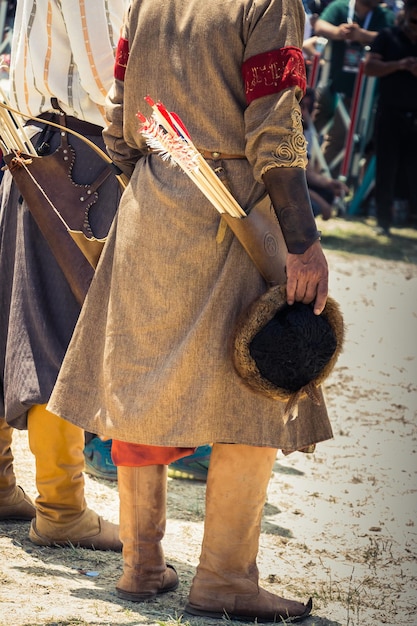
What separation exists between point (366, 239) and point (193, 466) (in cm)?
588

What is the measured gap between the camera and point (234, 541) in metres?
2.85

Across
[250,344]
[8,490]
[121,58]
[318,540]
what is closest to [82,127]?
[121,58]

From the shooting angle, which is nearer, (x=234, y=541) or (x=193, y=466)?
(x=234, y=541)

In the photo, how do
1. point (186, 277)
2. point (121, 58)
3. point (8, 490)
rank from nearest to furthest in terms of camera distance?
point (186, 277)
point (121, 58)
point (8, 490)

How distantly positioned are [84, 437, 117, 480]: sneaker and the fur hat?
1.48 metres

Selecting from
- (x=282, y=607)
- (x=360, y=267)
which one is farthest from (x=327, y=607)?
(x=360, y=267)

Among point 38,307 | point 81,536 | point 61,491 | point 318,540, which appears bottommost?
point 318,540

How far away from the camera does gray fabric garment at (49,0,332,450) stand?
2668 mm

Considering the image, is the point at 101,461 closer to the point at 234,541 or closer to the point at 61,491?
the point at 61,491

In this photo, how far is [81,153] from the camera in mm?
3275

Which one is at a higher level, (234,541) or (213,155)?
(213,155)

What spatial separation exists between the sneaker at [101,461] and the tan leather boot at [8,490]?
18.2 inches

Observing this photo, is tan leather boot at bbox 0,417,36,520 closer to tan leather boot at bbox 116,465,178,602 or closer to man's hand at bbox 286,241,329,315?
tan leather boot at bbox 116,465,178,602

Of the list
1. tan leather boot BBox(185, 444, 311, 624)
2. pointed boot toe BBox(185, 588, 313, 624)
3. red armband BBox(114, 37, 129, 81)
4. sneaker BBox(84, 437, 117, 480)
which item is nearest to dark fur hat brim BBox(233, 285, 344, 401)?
tan leather boot BBox(185, 444, 311, 624)
